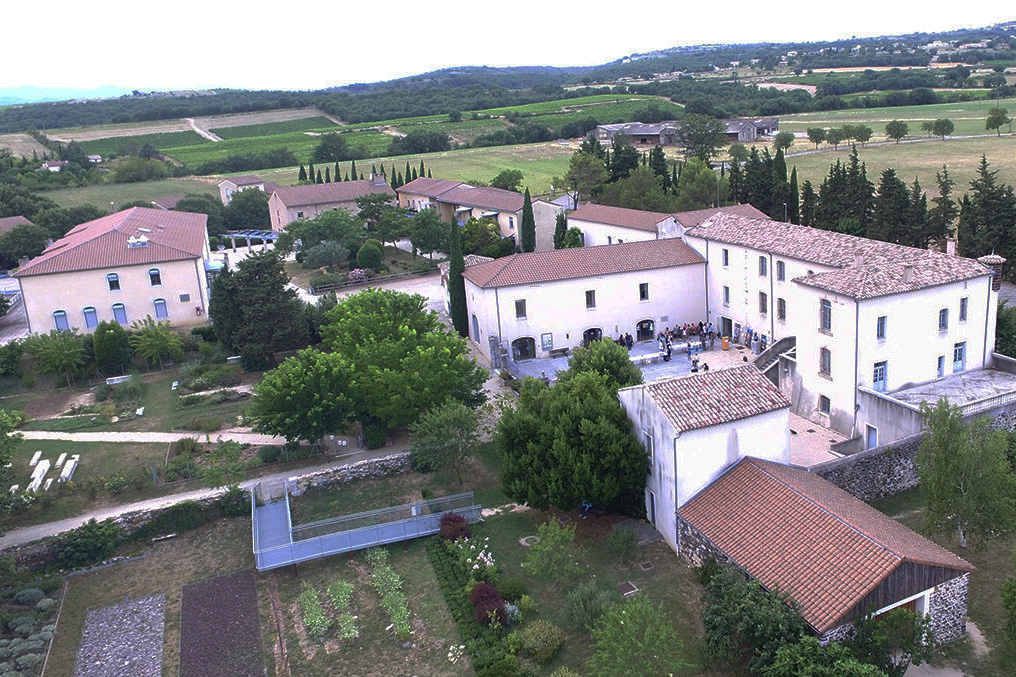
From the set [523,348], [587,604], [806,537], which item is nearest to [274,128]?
[523,348]

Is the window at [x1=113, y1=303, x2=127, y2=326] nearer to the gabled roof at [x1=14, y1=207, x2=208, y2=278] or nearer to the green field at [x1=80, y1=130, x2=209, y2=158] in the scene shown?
the gabled roof at [x1=14, y1=207, x2=208, y2=278]

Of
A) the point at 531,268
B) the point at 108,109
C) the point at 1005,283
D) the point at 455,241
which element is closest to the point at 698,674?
the point at 531,268

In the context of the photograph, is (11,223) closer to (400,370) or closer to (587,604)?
(400,370)

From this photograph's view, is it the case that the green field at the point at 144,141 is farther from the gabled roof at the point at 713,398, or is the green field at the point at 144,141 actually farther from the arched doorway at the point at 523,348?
the gabled roof at the point at 713,398

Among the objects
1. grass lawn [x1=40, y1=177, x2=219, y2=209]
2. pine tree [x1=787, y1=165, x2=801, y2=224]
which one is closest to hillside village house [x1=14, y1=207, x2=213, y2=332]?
pine tree [x1=787, y1=165, x2=801, y2=224]

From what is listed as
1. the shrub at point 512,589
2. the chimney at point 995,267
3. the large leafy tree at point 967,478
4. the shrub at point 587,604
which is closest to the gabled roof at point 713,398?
the large leafy tree at point 967,478

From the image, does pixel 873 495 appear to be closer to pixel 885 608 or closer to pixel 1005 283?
pixel 885 608
